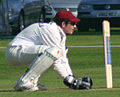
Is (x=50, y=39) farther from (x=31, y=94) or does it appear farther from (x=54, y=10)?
(x=54, y=10)

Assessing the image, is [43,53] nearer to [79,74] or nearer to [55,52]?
[55,52]

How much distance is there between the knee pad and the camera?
900 cm

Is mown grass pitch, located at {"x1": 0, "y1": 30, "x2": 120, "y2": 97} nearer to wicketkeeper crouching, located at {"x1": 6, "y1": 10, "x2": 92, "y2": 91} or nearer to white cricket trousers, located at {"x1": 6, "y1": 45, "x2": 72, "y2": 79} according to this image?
wicketkeeper crouching, located at {"x1": 6, "y1": 10, "x2": 92, "y2": 91}

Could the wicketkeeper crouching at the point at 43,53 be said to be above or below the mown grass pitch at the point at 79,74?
above

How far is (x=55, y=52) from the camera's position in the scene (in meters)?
9.00

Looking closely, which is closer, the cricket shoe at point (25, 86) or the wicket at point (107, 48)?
the cricket shoe at point (25, 86)

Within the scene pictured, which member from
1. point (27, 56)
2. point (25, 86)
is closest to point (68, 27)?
point (27, 56)

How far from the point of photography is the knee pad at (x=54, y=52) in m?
9.00

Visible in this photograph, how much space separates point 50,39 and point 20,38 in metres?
0.52

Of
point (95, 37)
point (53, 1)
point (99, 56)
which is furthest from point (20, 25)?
point (99, 56)

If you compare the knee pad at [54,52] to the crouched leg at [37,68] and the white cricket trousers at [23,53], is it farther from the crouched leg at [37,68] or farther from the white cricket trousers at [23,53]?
the white cricket trousers at [23,53]

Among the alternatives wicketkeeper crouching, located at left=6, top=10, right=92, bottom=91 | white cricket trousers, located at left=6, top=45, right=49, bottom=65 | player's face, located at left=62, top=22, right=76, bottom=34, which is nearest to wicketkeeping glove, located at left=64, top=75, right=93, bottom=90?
wicketkeeper crouching, located at left=6, top=10, right=92, bottom=91

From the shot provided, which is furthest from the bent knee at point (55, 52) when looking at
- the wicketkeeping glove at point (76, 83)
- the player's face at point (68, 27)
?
the player's face at point (68, 27)

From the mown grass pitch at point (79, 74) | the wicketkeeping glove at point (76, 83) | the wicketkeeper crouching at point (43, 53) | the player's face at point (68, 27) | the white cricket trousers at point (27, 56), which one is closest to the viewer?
the mown grass pitch at point (79, 74)
